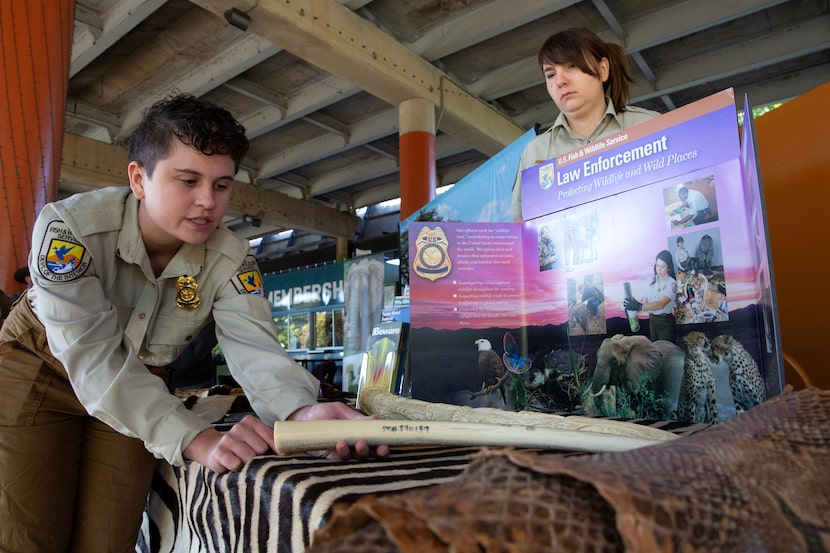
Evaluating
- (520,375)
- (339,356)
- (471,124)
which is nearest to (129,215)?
(520,375)

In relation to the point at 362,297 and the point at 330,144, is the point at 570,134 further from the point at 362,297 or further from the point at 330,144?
the point at 330,144

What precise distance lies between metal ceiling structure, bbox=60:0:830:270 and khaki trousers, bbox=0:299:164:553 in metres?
3.13

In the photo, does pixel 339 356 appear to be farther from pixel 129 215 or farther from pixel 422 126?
pixel 129 215

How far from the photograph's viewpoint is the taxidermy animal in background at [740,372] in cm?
80

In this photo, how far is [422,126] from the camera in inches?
194

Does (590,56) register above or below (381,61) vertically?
below

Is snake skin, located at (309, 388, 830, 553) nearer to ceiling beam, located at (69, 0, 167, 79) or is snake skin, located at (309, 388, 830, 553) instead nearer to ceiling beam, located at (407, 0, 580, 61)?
ceiling beam, located at (407, 0, 580, 61)

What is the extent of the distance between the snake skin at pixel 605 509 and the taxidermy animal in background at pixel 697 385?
1.84 ft

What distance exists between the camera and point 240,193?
7.55m

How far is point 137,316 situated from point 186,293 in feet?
0.34

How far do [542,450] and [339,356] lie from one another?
7.09 meters

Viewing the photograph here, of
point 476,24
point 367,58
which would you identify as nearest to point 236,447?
point 367,58

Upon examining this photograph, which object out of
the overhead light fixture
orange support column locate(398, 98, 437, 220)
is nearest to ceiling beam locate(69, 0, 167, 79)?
the overhead light fixture

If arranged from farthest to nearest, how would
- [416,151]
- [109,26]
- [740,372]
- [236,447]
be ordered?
[416,151] < [109,26] < [740,372] < [236,447]
